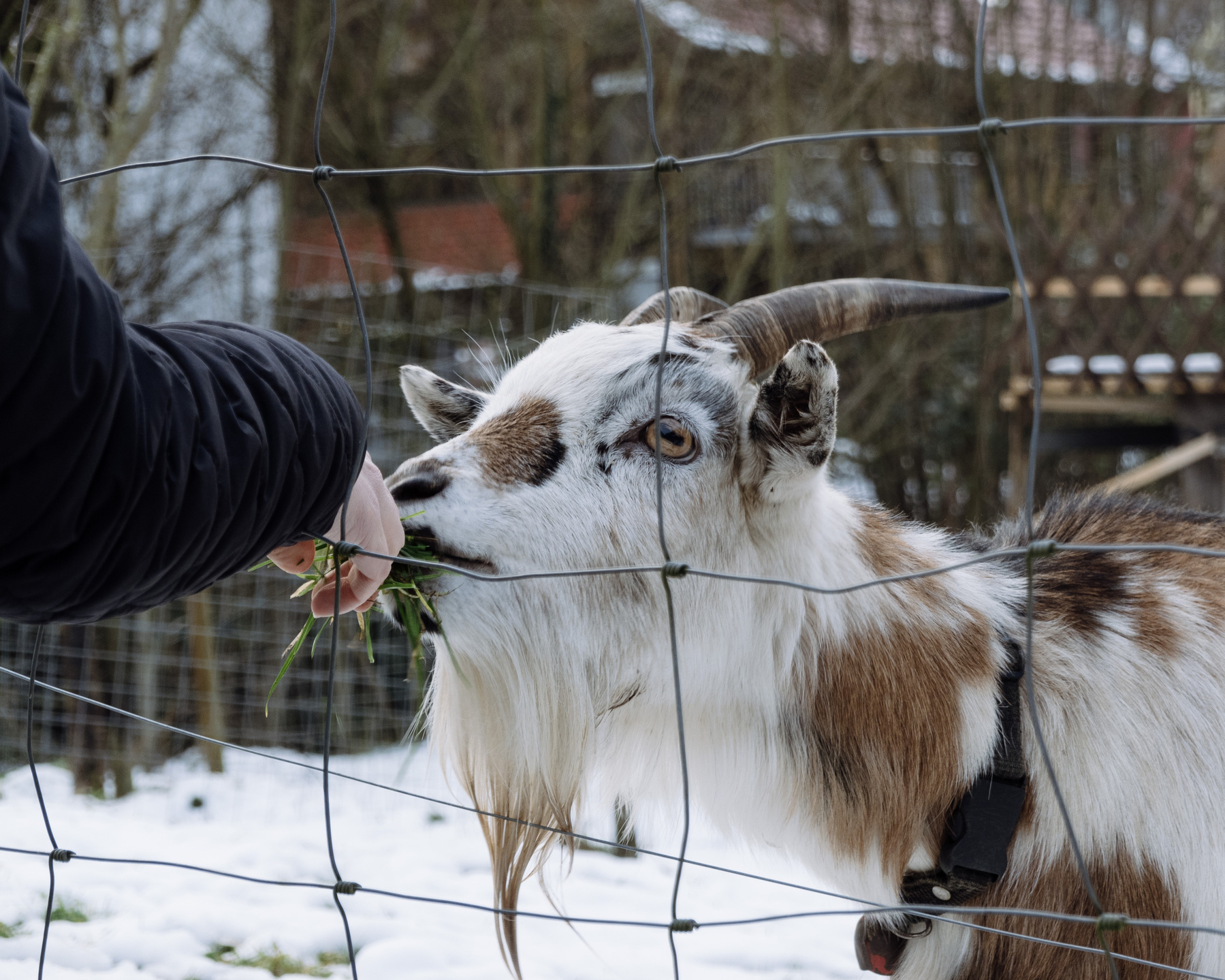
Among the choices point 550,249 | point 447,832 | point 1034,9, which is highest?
point 1034,9

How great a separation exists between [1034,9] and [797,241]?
4.07 meters

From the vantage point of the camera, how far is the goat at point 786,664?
1.81 meters

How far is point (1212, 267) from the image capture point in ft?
22.7

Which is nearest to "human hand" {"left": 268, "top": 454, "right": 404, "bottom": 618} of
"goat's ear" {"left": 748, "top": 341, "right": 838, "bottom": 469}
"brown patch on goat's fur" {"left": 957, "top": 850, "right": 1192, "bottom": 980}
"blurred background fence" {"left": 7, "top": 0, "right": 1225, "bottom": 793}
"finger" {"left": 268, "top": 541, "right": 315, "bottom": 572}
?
"finger" {"left": 268, "top": 541, "right": 315, "bottom": 572}

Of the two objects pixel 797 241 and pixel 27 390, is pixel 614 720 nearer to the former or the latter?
pixel 27 390

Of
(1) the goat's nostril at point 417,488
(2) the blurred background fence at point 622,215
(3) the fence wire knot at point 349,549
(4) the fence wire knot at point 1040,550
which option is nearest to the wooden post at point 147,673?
(2) the blurred background fence at point 622,215

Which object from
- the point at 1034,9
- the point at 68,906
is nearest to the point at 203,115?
the point at 68,906

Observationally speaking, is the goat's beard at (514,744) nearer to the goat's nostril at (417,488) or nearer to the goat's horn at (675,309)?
the goat's nostril at (417,488)

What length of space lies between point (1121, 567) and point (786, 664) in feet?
2.36

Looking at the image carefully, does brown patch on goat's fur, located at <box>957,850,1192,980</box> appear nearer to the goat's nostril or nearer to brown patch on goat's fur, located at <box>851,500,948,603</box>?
brown patch on goat's fur, located at <box>851,500,948,603</box>

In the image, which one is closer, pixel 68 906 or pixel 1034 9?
pixel 68 906

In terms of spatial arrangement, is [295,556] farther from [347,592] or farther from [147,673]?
[147,673]

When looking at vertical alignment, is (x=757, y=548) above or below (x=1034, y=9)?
below

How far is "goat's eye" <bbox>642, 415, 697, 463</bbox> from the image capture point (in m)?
1.95
